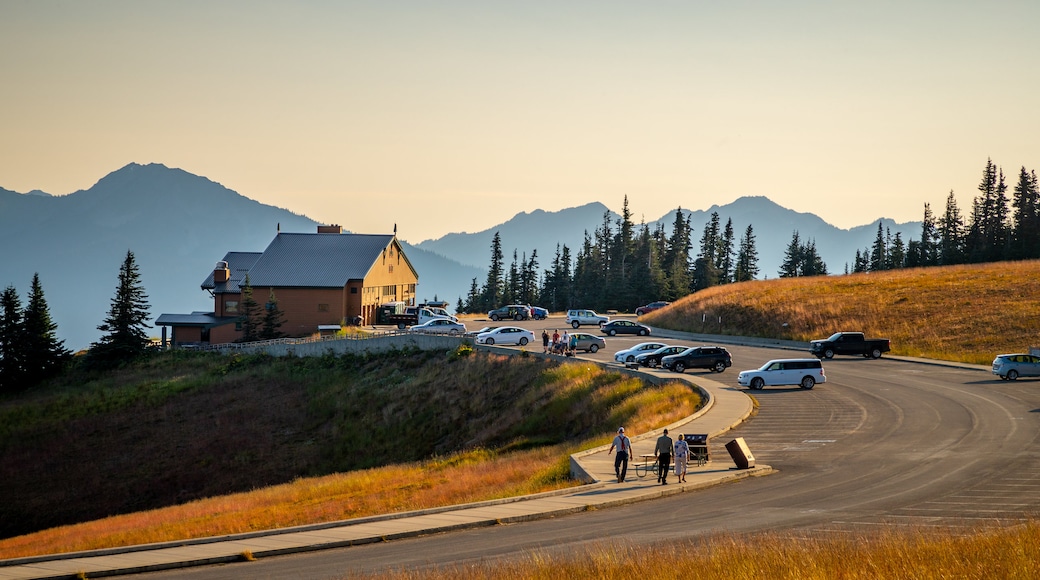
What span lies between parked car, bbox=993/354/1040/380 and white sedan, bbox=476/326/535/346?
32.4 meters

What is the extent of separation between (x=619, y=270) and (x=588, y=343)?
68.3 meters

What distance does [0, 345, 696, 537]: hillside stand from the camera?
160 ft

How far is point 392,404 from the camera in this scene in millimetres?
61188

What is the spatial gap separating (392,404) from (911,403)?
32.8 metres

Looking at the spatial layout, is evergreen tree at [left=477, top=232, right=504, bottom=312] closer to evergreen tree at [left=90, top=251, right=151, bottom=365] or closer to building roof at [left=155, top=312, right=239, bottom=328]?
building roof at [left=155, top=312, right=239, bottom=328]

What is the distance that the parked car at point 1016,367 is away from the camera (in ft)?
161

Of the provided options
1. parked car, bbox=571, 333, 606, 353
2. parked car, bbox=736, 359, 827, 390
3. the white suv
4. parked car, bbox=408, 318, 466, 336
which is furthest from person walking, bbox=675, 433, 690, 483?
the white suv

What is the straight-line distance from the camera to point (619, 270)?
434 feet

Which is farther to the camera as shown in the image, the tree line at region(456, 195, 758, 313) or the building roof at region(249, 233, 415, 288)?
the tree line at region(456, 195, 758, 313)

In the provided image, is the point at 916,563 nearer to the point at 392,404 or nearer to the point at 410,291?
the point at 392,404

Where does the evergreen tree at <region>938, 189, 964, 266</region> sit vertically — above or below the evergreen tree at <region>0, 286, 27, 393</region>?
above

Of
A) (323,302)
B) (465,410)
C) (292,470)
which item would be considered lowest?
(292,470)

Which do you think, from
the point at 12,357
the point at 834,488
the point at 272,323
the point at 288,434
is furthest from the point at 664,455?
the point at 12,357

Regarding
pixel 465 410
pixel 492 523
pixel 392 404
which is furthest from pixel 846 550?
pixel 392 404
